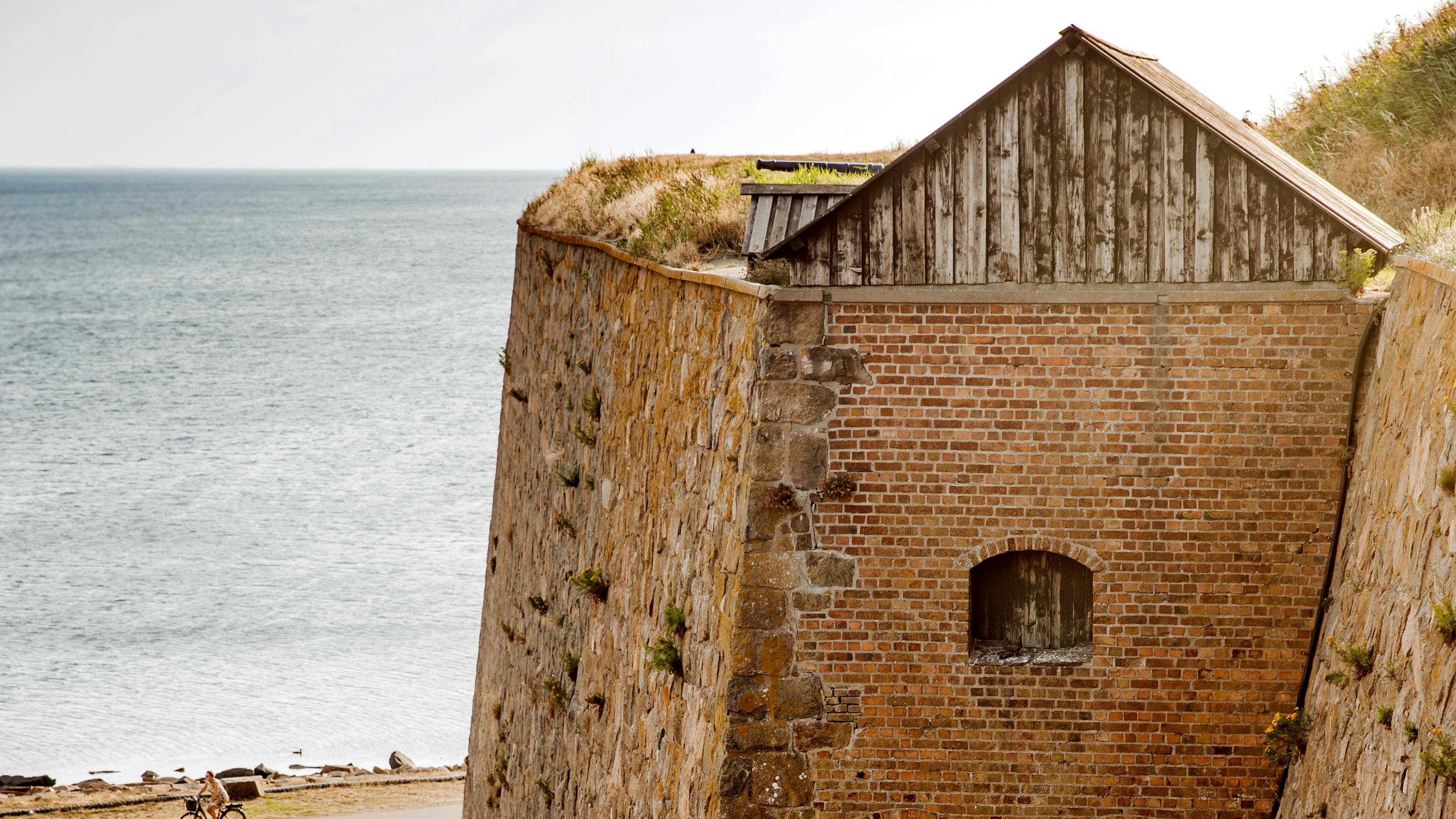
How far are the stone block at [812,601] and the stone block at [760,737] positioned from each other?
0.82 meters

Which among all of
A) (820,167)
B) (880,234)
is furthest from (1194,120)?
(820,167)

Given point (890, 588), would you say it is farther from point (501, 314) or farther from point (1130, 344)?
point (501, 314)

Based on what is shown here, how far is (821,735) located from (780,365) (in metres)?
2.60

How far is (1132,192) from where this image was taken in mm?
9344

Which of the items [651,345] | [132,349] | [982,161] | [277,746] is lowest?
[277,746]

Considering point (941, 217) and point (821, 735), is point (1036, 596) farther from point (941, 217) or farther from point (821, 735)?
point (941, 217)

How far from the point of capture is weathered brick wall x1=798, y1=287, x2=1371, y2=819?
922 centimetres

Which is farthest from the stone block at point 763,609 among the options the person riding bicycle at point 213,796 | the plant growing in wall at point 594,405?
the person riding bicycle at point 213,796

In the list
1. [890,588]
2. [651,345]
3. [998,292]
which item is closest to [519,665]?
[651,345]

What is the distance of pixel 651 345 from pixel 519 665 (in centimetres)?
582

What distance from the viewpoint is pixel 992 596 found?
9.57 metres

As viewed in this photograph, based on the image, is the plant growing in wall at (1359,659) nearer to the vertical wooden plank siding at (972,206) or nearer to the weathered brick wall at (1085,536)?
the weathered brick wall at (1085,536)

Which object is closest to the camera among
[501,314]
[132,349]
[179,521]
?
[179,521]

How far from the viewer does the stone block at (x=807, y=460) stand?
9508 millimetres
